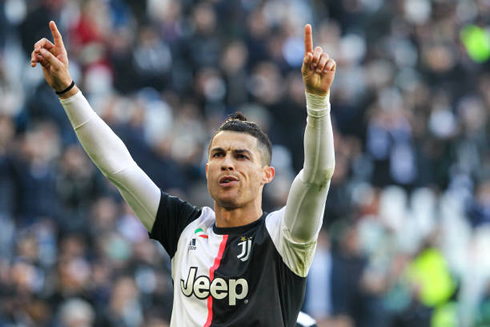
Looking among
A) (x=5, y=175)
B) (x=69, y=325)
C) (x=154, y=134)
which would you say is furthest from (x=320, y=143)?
(x=154, y=134)

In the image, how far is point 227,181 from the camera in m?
4.75

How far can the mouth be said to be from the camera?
187 inches

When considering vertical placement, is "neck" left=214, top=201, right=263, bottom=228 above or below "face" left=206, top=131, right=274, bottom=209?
below

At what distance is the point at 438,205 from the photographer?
48.0 feet

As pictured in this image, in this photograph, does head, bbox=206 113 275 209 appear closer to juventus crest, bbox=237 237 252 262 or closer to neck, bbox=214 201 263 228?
neck, bbox=214 201 263 228

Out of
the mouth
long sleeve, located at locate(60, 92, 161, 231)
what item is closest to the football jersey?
the mouth

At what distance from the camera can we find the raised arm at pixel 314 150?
433cm

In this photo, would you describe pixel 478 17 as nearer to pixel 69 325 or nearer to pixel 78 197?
pixel 78 197

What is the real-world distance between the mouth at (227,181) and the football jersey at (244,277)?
0.25m

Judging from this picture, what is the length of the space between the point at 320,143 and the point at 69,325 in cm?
604

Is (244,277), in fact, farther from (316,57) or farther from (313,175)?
(316,57)

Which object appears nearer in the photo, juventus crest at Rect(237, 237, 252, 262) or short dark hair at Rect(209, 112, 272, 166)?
juventus crest at Rect(237, 237, 252, 262)

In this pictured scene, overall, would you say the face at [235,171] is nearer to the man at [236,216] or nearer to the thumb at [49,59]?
the man at [236,216]

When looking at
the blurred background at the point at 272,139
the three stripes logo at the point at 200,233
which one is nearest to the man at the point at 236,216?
the three stripes logo at the point at 200,233
